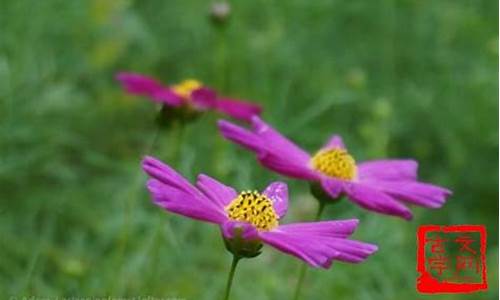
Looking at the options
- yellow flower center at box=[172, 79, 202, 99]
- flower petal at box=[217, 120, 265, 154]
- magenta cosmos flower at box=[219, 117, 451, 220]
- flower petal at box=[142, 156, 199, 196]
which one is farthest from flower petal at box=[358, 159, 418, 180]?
flower petal at box=[142, 156, 199, 196]

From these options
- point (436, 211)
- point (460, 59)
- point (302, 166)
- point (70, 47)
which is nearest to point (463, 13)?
point (460, 59)

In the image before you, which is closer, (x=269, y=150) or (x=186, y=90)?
(x=269, y=150)

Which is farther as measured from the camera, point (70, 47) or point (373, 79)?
point (373, 79)

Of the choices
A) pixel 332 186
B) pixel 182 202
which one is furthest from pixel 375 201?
pixel 182 202

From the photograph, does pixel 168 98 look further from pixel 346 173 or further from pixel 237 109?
pixel 346 173

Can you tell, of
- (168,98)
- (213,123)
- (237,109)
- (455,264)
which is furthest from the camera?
(213,123)

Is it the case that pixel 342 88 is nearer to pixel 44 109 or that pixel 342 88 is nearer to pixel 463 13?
pixel 463 13

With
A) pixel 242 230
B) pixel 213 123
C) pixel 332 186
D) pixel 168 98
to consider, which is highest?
pixel 213 123
